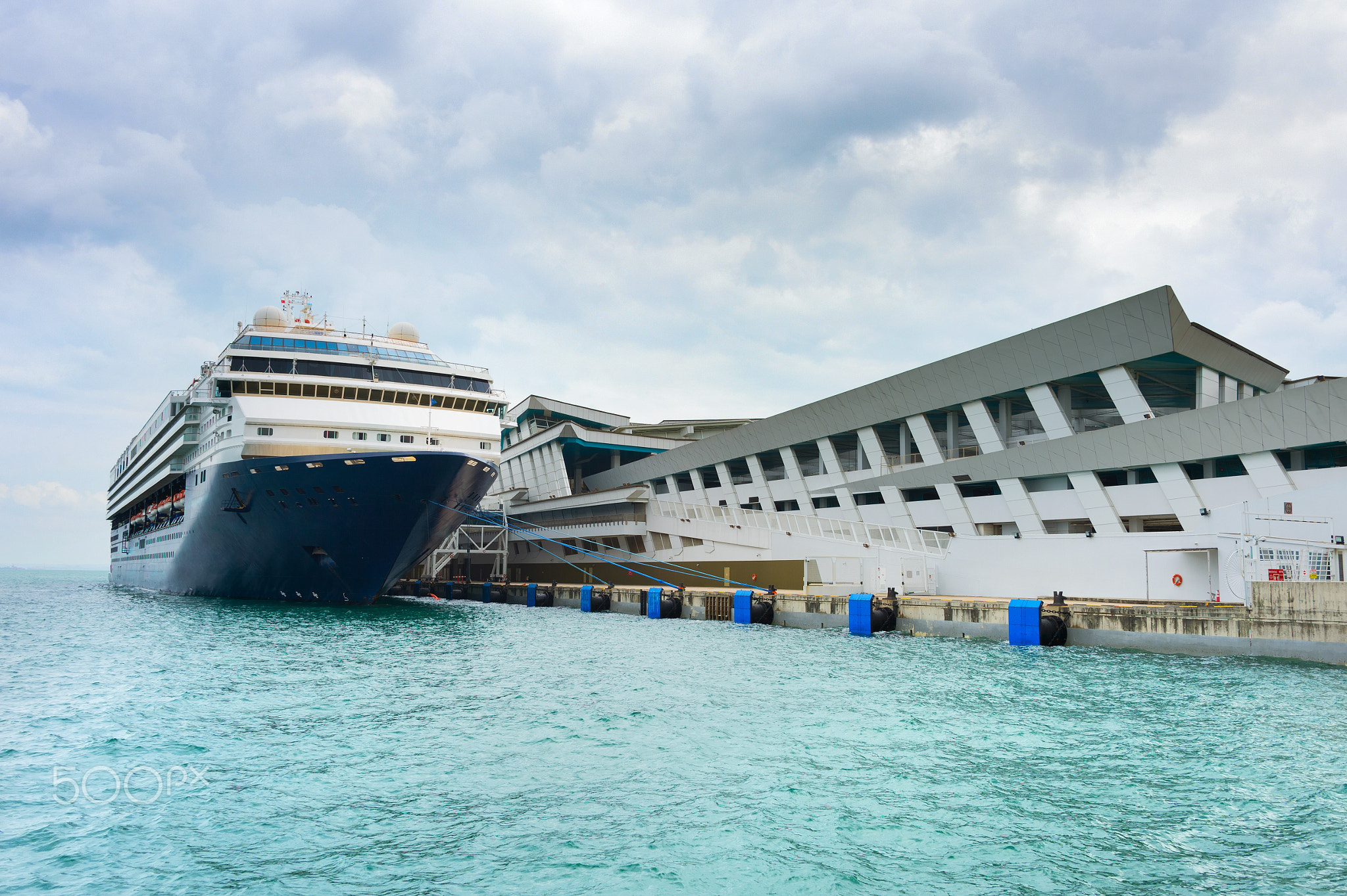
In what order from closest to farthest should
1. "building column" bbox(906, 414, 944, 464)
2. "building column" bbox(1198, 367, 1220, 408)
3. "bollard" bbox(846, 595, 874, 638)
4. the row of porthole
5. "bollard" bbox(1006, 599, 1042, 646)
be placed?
"bollard" bbox(1006, 599, 1042, 646) < "bollard" bbox(846, 595, 874, 638) < "building column" bbox(1198, 367, 1220, 408) < the row of porthole < "building column" bbox(906, 414, 944, 464)

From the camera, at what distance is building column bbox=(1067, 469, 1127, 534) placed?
97.6ft

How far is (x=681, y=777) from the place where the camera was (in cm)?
1006

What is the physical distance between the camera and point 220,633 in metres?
26.6

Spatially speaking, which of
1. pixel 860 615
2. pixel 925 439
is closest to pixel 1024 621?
pixel 860 615

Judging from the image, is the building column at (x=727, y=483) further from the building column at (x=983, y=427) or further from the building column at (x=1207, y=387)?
the building column at (x=1207, y=387)

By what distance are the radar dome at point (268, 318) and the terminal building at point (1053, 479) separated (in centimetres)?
2156

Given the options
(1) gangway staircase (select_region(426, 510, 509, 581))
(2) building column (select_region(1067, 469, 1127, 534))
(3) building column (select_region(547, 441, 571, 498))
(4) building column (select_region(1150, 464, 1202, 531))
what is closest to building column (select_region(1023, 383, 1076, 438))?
(2) building column (select_region(1067, 469, 1127, 534))

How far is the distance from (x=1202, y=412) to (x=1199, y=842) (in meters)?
23.3

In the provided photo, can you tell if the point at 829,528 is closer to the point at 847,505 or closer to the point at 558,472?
the point at 847,505

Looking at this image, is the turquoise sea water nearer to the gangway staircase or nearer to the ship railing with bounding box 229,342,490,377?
the ship railing with bounding box 229,342,490,377

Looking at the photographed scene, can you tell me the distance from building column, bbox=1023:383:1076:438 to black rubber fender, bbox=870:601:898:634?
1101 centimetres

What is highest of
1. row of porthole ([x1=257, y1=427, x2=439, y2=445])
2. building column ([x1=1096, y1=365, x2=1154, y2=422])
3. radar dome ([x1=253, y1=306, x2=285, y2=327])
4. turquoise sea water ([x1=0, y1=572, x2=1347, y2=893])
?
radar dome ([x1=253, y1=306, x2=285, y2=327])

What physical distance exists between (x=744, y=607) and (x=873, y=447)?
12.5 meters

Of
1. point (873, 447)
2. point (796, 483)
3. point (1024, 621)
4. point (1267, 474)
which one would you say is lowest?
point (1024, 621)
